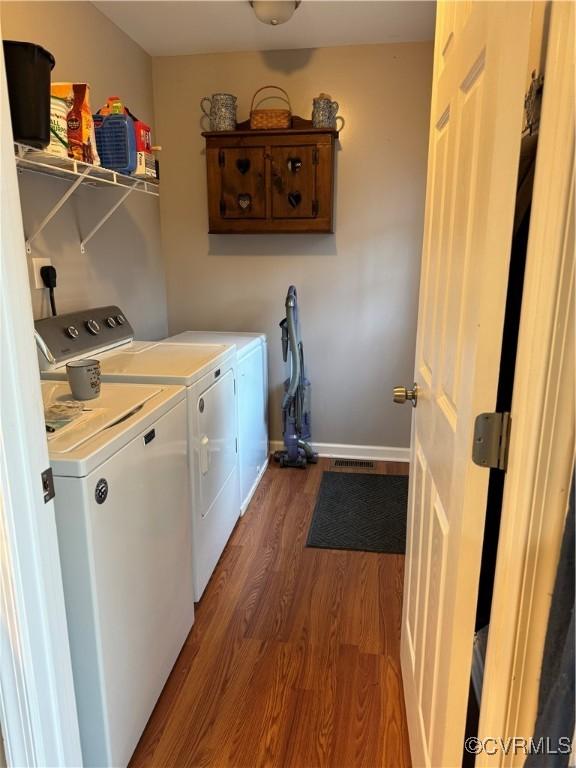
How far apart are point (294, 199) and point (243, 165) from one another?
1.18 feet

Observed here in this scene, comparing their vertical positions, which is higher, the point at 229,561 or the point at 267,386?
the point at 267,386

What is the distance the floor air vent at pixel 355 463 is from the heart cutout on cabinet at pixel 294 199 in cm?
164

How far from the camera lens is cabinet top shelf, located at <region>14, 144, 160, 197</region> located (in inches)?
61.7

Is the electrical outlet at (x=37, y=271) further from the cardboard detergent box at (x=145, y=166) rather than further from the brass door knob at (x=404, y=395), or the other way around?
the brass door knob at (x=404, y=395)

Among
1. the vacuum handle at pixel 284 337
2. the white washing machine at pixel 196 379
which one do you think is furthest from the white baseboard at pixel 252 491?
the vacuum handle at pixel 284 337

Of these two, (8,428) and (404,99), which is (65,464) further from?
(404,99)

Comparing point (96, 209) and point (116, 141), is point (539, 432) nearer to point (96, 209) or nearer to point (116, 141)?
point (116, 141)

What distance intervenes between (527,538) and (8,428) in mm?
825

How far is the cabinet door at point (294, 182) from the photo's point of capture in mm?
2961

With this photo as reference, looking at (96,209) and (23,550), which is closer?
(23,550)

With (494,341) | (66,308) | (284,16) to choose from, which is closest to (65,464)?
(494,341)

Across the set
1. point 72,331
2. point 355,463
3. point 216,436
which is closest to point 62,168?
point 72,331

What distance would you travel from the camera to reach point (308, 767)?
4.65 ft

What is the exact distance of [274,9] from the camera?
236 centimetres
